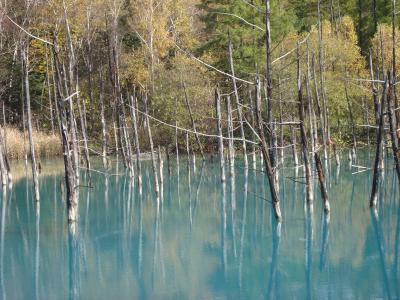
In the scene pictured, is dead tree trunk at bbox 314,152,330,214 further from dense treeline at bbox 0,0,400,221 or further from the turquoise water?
dense treeline at bbox 0,0,400,221

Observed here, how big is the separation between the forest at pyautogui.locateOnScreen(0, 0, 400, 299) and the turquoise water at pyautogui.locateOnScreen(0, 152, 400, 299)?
8 centimetres

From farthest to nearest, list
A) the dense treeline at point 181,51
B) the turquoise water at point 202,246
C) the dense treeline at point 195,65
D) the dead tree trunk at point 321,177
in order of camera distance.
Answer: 1. the dense treeline at point 181,51
2. the dense treeline at point 195,65
3. the dead tree trunk at point 321,177
4. the turquoise water at point 202,246

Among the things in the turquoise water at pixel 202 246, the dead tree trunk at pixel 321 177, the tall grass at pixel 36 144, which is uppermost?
the tall grass at pixel 36 144

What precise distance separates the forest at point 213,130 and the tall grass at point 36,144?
0.22 feet

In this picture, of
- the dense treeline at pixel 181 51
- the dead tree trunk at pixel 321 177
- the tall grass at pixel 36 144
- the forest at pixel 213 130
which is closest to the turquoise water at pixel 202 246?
the forest at pixel 213 130

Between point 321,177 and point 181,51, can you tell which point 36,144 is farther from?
point 321,177

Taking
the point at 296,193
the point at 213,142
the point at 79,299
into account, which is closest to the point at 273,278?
the point at 79,299

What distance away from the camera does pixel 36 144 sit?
2991 centimetres

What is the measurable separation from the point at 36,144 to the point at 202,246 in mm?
18491

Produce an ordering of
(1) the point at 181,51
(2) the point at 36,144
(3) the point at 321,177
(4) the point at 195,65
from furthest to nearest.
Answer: (4) the point at 195,65
(1) the point at 181,51
(2) the point at 36,144
(3) the point at 321,177

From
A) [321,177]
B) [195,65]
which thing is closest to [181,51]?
[195,65]

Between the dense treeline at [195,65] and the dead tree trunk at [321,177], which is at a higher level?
the dense treeline at [195,65]

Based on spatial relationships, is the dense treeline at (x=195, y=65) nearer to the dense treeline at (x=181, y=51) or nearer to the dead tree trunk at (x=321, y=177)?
the dense treeline at (x=181, y=51)

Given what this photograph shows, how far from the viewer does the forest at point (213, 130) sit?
1298 centimetres
